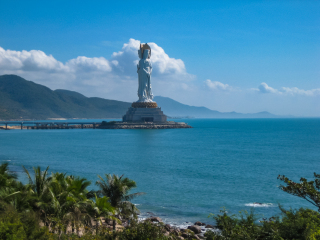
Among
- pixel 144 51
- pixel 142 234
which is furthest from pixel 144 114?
pixel 142 234

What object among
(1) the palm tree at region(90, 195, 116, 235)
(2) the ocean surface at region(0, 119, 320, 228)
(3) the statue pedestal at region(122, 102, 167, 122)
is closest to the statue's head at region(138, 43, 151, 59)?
(3) the statue pedestal at region(122, 102, 167, 122)

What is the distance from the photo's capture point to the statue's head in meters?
85.1

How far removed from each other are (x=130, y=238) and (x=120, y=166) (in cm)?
2049

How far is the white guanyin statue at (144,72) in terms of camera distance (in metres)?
85.6

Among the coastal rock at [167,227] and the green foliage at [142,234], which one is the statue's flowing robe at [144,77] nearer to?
the coastal rock at [167,227]

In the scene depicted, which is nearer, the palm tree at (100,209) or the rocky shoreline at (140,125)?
the palm tree at (100,209)

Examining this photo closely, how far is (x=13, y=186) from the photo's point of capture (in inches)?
447

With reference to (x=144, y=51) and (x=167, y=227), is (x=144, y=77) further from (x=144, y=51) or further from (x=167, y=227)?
(x=167, y=227)

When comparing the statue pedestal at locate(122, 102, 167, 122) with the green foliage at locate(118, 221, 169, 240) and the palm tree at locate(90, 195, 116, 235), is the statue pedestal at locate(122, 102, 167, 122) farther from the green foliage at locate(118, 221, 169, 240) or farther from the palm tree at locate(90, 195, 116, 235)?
the green foliage at locate(118, 221, 169, 240)

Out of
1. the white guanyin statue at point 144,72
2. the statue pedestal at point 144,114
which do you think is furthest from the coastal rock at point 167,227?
the white guanyin statue at point 144,72

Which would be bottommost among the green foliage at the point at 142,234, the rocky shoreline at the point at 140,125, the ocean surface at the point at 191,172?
the ocean surface at the point at 191,172

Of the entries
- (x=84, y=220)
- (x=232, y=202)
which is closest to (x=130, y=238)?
(x=84, y=220)

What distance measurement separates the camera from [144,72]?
8562 cm

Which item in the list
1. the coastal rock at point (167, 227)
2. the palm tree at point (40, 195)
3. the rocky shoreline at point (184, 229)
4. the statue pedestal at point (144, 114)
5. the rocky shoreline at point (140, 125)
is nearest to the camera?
the palm tree at point (40, 195)
